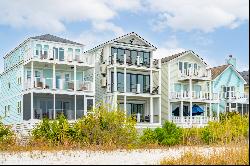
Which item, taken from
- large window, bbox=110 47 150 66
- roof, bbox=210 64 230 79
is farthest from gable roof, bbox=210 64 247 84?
large window, bbox=110 47 150 66

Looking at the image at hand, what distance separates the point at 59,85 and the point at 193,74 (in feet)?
53.4

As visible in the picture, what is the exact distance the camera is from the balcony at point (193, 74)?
51656 millimetres

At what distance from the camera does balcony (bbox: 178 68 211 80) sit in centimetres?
5166

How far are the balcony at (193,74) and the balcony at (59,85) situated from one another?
12290mm

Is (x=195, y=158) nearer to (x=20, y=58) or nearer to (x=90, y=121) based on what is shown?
(x=90, y=121)

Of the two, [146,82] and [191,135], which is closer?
[191,135]

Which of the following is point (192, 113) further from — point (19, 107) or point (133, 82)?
point (19, 107)

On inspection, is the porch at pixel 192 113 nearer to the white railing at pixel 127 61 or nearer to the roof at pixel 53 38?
the white railing at pixel 127 61

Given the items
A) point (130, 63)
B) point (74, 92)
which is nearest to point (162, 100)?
point (130, 63)

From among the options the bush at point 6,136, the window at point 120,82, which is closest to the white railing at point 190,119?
the window at point 120,82

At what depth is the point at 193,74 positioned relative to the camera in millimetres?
52000

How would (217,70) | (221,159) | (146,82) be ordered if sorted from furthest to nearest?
(217,70), (146,82), (221,159)

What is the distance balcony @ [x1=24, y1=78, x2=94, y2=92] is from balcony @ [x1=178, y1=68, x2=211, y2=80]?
12.3 metres

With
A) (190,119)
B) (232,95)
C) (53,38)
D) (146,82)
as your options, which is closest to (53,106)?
(53,38)
